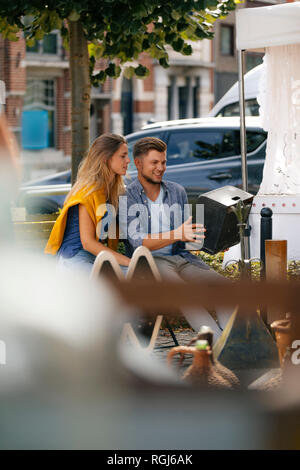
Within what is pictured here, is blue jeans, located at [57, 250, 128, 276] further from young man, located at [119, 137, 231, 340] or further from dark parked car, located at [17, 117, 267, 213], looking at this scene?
dark parked car, located at [17, 117, 267, 213]

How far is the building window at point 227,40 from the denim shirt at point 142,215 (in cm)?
3404

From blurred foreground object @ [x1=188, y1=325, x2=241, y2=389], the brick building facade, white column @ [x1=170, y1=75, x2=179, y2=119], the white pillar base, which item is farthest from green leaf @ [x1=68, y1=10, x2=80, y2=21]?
white column @ [x1=170, y1=75, x2=179, y2=119]

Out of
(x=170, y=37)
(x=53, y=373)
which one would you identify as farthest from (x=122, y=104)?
(x=53, y=373)

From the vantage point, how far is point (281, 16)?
7883 mm

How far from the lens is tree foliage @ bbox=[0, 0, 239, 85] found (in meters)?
8.08

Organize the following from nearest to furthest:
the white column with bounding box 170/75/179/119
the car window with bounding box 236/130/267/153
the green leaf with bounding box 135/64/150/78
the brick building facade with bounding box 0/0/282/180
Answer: the green leaf with bounding box 135/64/150/78
the car window with bounding box 236/130/267/153
the brick building facade with bounding box 0/0/282/180
the white column with bounding box 170/75/179/119

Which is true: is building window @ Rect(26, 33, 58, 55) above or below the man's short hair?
above

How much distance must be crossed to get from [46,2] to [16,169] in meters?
4.87

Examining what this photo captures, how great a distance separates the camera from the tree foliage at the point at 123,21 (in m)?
8.08

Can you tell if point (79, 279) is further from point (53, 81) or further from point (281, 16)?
point (53, 81)

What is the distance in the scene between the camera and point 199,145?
11773 millimetres

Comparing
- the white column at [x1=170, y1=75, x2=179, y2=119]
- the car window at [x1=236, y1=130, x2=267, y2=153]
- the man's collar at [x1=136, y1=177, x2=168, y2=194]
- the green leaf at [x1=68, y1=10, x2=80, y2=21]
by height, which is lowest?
the man's collar at [x1=136, y1=177, x2=168, y2=194]

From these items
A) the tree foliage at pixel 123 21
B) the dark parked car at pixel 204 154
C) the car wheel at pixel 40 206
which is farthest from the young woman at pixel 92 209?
the car wheel at pixel 40 206

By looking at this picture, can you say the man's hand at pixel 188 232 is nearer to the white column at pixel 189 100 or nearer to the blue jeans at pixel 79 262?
the blue jeans at pixel 79 262
